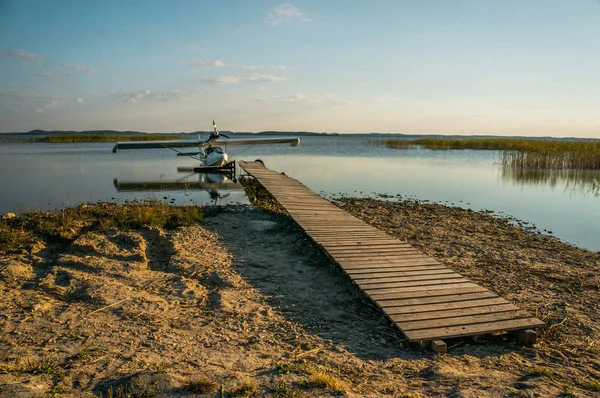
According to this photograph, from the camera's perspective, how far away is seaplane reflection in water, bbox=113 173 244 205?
1614 centimetres

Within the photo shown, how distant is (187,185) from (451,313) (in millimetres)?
14181

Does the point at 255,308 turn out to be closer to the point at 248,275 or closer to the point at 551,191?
the point at 248,275

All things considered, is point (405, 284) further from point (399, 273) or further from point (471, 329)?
point (471, 329)

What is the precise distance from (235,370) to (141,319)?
4.89 ft

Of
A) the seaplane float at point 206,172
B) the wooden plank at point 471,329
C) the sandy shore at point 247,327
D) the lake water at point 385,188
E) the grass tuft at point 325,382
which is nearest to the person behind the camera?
the grass tuft at point 325,382

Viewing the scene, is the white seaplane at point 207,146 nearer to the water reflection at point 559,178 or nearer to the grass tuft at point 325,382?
the water reflection at point 559,178

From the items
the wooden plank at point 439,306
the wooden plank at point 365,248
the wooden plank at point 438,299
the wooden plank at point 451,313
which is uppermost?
the wooden plank at point 365,248

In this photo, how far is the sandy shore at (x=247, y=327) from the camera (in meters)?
3.30

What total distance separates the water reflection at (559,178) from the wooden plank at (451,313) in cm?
1477

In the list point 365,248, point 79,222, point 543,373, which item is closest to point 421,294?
point 543,373

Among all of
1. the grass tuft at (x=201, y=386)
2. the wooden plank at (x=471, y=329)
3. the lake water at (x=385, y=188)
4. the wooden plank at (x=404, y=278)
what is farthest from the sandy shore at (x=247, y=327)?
the lake water at (x=385, y=188)

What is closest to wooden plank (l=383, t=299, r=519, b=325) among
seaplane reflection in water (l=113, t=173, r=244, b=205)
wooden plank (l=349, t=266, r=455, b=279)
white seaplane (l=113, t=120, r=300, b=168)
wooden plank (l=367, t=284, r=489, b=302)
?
wooden plank (l=367, t=284, r=489, b=302)

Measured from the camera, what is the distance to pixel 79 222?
9320 millimetres

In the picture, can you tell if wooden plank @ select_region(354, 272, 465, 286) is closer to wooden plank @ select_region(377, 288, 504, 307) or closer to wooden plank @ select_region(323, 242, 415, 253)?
wooden plank @ select_region(377, 288, 504, 307)
